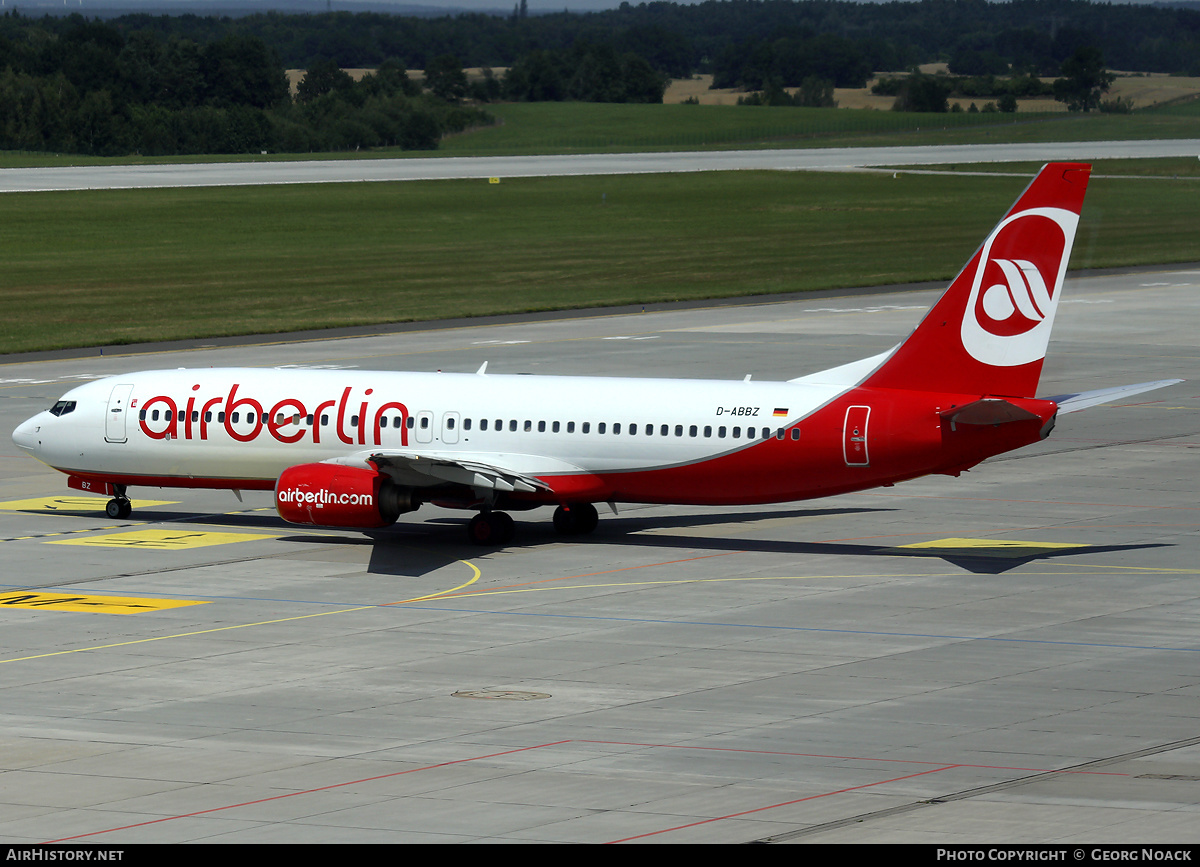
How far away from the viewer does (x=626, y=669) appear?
30.7 metres

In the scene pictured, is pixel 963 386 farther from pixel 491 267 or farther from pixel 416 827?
pixel 491 267

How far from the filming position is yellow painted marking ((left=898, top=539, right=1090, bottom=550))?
41.9m

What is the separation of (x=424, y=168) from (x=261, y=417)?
138309 mm

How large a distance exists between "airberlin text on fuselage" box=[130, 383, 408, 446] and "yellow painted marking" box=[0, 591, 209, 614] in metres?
7.47

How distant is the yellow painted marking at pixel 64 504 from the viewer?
47656mm

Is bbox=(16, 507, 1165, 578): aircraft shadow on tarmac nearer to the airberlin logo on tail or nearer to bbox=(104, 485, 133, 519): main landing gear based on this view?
bbox=(104, 485, 133, 519): main landing gear

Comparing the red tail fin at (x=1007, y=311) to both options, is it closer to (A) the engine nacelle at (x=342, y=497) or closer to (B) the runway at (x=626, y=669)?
(B) the runway at (x=626, y=669)

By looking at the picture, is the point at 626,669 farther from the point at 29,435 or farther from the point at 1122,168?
the point at 1122,168

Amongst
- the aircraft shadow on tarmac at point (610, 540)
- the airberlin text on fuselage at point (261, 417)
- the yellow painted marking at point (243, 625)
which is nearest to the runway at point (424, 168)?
the airberlin text on fuselage at point (261, 417)

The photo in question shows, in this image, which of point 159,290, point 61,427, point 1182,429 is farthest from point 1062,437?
point 159,290

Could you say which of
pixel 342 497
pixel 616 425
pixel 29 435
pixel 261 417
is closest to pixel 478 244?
pixel 29 435

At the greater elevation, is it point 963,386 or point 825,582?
point 963,386
